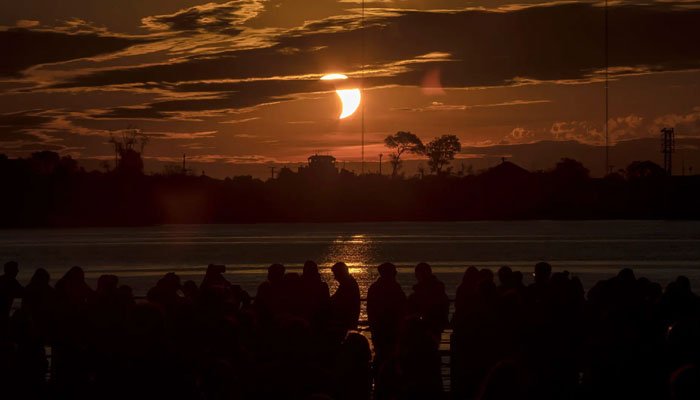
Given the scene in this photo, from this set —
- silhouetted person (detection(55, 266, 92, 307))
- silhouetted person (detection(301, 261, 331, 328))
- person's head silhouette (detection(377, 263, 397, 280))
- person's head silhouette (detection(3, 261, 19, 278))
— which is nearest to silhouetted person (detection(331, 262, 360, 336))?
silhouetted person (detection(301, 261, 331, 328))

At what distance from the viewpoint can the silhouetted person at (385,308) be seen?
1187 cm

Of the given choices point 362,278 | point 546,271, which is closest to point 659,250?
point 362,278

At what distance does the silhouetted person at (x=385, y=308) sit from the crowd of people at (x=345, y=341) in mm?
18

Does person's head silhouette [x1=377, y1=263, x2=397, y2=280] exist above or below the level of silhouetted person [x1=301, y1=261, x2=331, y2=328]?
above

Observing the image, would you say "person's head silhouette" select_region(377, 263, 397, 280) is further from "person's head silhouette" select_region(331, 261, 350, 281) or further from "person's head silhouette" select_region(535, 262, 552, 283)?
"person's head silhouette" select_region(535, 262, 552, 283)

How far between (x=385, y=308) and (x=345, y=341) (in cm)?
436

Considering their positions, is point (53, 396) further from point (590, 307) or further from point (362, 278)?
point (362, 278)

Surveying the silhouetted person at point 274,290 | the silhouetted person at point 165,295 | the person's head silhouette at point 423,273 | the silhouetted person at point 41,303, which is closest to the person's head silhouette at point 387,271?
the person's head silhouette at point 423,273

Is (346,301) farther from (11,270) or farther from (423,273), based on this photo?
(11,270)

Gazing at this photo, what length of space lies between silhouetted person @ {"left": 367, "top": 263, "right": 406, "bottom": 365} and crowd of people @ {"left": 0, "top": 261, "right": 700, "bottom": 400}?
0.02 meters

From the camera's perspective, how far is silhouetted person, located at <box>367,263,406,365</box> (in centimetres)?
1187

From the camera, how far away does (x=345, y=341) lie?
768cm

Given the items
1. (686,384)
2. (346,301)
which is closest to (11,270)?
(346,301)

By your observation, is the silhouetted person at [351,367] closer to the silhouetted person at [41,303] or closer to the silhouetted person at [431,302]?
the silhouetted person at [431,302]
